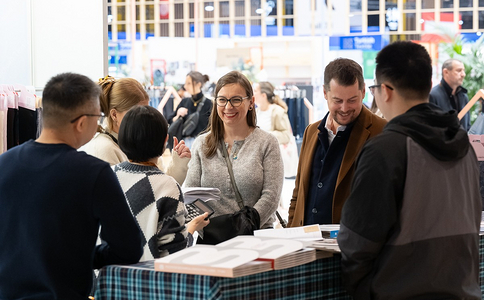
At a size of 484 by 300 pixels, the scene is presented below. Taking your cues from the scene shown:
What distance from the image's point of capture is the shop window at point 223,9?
1205 cm

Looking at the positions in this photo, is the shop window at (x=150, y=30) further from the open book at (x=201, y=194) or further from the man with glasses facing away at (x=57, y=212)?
the man with glasses facing away at (x=57, y=212)

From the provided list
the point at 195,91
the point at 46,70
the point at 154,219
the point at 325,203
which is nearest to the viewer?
the point at 154,219

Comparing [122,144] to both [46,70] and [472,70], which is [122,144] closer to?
[46,70]

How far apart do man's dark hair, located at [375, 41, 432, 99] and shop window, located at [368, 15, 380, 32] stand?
355 inches

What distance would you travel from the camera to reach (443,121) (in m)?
2.01

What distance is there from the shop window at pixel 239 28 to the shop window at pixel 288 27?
75cm

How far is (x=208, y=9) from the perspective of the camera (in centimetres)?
1207

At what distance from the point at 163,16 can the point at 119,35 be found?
943 millimetres

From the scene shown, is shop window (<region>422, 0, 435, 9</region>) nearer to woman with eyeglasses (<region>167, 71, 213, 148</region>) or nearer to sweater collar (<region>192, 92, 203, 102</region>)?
woman with eyeglasses (<region>167, 71, 213, 148</region>)

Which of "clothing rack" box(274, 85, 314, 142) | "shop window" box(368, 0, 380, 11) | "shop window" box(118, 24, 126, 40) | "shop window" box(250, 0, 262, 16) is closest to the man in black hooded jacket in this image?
"clothing rack" box(274, 85, 314, 142)

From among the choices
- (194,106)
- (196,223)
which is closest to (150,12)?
(194,106)

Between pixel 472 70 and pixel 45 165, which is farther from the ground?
pixel 472 70

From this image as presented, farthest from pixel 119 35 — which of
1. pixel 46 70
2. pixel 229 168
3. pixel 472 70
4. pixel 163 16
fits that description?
pixel 229 168

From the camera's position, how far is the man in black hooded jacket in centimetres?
192
